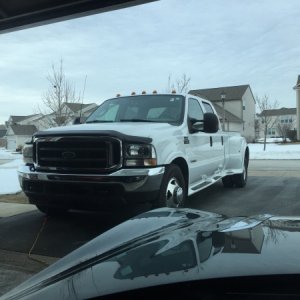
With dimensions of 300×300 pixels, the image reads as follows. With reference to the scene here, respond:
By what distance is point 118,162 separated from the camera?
18.0ft

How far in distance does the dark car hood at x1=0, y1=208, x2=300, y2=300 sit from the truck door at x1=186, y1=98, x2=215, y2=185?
4.04m

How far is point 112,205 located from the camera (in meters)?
5.47

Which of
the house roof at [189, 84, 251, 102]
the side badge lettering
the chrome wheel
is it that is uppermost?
the house roof at [189, 84, 251, 102]

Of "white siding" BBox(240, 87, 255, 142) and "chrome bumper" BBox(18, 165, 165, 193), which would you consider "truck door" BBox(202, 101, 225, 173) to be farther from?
"white siding" BBox(240, 87, 255, 142)

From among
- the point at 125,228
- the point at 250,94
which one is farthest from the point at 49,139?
the point at 250,94

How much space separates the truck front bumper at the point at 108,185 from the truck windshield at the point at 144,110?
4.70ft

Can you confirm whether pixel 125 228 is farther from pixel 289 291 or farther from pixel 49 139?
pixel 49 139

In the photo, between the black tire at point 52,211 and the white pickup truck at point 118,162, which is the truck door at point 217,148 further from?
the black tire at point 52,211

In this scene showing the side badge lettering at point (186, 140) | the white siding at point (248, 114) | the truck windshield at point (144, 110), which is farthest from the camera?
the white siding at point (248, 114)

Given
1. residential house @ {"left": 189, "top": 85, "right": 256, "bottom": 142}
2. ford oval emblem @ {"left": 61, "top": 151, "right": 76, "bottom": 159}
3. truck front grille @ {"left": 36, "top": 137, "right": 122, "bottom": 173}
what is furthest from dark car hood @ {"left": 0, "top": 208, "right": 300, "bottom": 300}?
residential house @ {"left": 189, "top": 85, "right": 256, "bottom": 142}

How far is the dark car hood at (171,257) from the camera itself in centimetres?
172

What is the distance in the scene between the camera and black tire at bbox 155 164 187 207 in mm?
5695

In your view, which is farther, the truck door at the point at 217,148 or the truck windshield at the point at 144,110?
the truck door at the point at 217,148

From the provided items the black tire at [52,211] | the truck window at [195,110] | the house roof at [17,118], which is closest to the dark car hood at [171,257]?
the black tire at [52,211]
